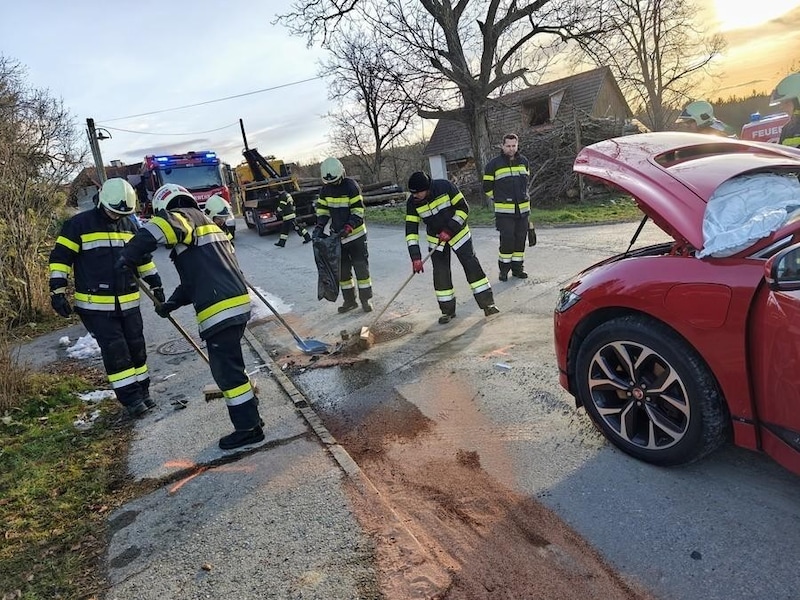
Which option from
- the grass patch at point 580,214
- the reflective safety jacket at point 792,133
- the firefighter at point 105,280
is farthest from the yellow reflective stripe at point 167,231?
the reflective safety jacket at point 792,133

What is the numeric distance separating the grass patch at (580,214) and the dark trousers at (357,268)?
543 cm

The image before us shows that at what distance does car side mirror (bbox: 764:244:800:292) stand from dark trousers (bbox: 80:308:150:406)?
4824mm

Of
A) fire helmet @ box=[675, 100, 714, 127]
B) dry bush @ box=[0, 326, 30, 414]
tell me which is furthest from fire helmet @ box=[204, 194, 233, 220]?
fire helmet @ box=[675, 100, 714, 127]

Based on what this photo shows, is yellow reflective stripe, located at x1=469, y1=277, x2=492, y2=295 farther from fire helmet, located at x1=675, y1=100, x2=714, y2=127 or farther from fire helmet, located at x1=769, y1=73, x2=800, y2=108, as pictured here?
fire helmet, located at x1=675, y1=100, x2=714, y2=127

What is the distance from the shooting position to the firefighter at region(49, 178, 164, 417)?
4742 mm

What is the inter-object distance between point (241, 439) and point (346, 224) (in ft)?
12.4

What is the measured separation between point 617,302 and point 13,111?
16282 mm

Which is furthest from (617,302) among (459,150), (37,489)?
(459,150)

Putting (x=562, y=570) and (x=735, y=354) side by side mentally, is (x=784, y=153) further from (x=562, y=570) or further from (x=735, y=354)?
(x=562, y=570)

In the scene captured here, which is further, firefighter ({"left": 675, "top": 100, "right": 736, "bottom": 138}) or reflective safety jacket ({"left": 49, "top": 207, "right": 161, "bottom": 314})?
firefighter ({"left": 675, "top": 100, "right": 736, "bottom": 138})

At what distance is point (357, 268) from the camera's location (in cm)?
728

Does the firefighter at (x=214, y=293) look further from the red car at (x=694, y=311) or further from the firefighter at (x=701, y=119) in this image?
the firefighter at (x=701, y=119)

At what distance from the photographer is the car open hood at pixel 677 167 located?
269 cm

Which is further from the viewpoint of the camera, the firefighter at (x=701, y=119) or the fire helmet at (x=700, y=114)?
the fire helmet at (x=700, y=114)
